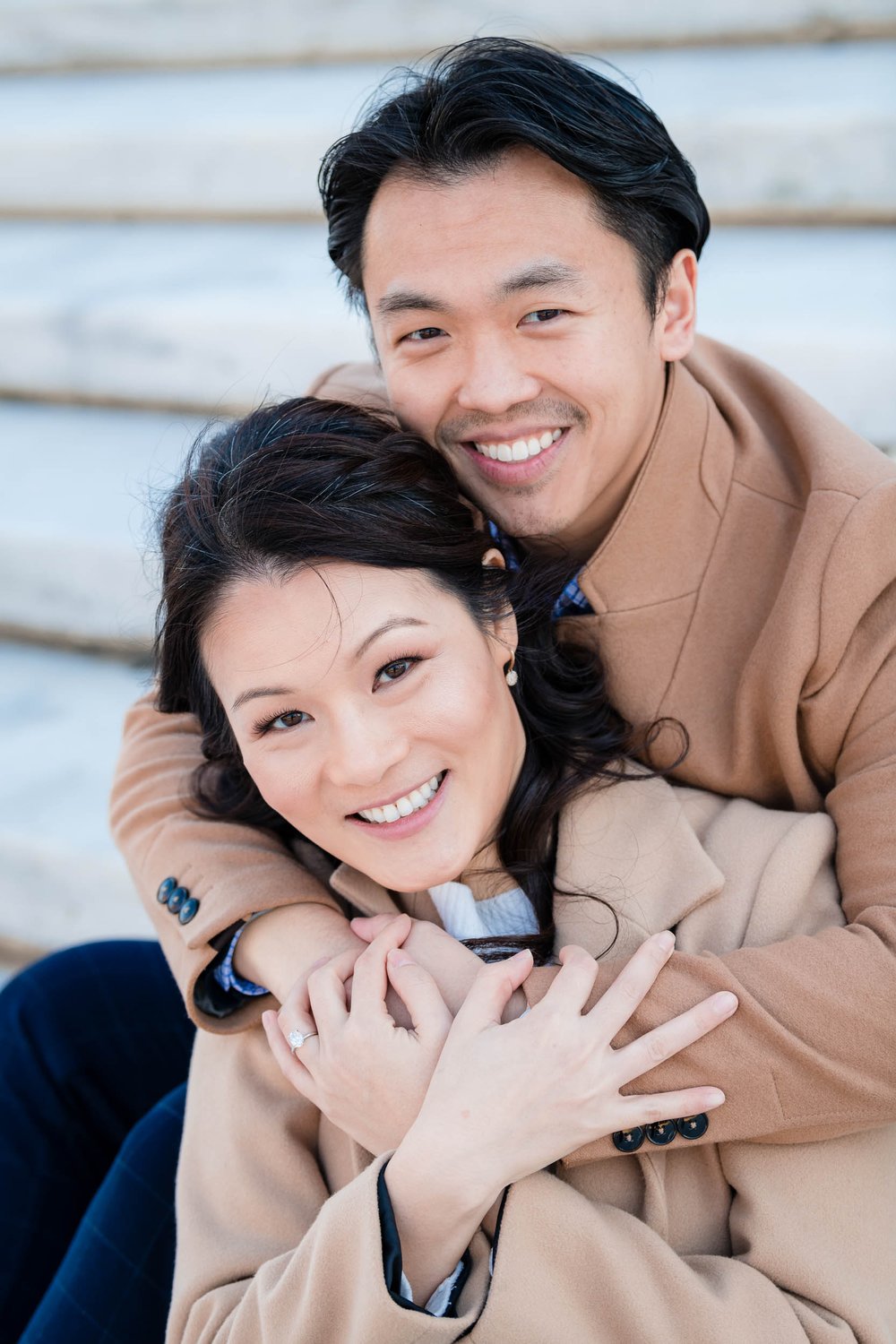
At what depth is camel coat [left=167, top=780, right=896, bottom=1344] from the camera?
126 cm

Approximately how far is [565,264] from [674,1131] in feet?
3.36

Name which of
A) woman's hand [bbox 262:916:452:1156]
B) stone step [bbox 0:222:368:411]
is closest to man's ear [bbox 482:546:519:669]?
woman's hand [bbox 262:916:452:1156]

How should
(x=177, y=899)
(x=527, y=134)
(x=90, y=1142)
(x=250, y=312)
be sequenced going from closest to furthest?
(x=527, y=134) → (x=177, y=899) → (x=90, y=1142) → (x=250, y=312)

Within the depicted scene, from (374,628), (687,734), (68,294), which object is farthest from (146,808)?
(68,294)

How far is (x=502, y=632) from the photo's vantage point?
1.58 metres

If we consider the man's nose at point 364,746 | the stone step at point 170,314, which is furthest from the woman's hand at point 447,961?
the stone step at point 170,314

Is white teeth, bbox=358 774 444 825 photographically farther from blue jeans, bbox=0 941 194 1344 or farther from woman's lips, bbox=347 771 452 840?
blue jeans, bbox=0 941 194 1344

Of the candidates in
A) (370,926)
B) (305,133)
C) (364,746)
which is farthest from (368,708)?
(305,133)

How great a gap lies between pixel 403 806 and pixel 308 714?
0.16m

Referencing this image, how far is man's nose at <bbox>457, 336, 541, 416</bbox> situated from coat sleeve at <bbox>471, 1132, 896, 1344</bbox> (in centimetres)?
93

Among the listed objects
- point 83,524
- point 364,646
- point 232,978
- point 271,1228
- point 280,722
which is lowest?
point 271,1228

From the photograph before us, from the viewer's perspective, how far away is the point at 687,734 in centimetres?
170

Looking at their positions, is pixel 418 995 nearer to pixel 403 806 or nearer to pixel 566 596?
pixel 403 806

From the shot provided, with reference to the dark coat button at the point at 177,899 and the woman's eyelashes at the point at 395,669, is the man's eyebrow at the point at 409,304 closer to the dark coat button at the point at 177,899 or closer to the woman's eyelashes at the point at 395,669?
the woman's eyelashes at the point at 395,669
